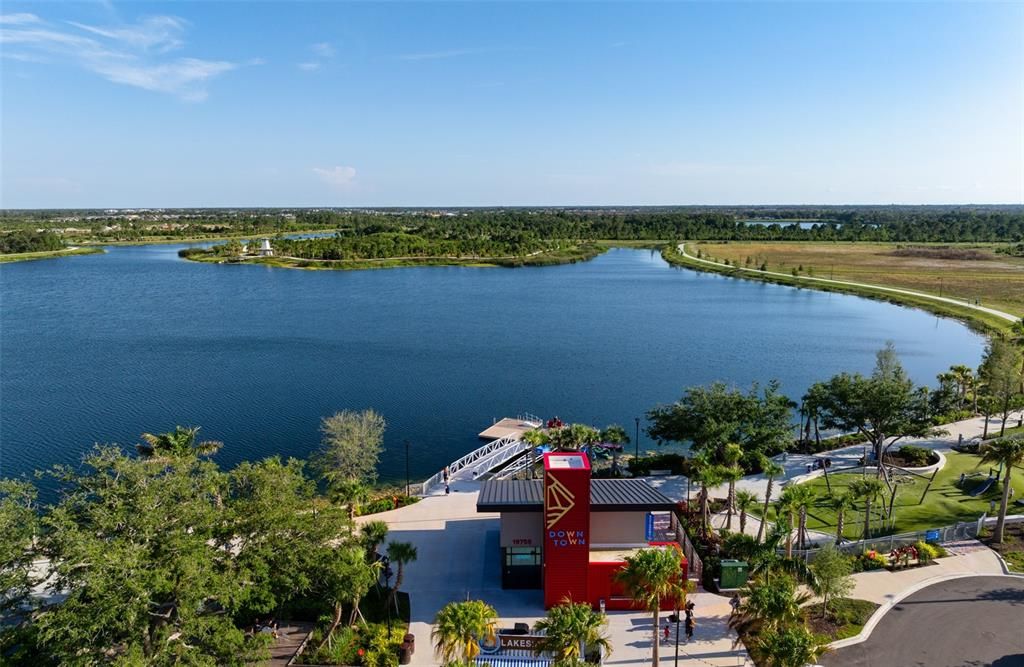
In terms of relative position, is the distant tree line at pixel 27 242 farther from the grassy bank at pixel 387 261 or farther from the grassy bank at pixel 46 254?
the grassy bank at pixel 387 261

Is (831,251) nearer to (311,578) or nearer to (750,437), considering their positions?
(750,437)

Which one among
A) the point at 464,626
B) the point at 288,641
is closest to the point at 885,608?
the point at 464,626

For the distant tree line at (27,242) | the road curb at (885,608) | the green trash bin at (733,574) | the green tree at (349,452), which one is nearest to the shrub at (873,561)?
the road curb at (885,608)

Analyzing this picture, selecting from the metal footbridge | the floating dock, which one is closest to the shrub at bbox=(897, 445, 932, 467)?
the metal footbridge

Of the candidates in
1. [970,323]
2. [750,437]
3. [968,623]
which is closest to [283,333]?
[750,437]

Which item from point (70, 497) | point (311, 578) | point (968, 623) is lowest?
point (968, 623)

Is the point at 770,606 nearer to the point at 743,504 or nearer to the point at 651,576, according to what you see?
the point at 651,576

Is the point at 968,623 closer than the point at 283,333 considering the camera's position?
Yes
